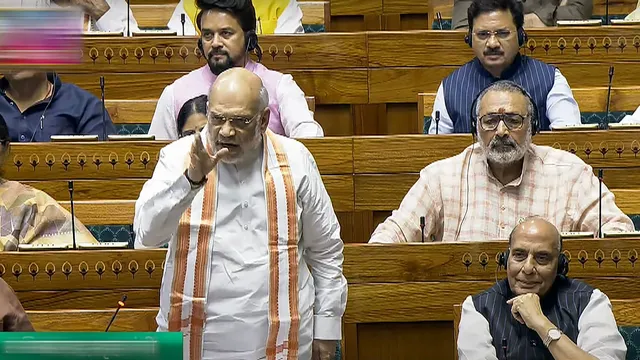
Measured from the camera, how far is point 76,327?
252 centimetres

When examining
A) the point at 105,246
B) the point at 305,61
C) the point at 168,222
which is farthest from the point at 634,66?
the point at 168,222

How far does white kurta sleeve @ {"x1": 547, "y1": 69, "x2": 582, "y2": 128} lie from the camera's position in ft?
11.3

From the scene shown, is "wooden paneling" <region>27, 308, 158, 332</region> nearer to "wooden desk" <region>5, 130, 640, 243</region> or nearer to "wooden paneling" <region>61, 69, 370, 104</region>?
"wooden desk" <region>5, 130, 640, 243</region>

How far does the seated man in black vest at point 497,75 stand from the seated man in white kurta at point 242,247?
1.22m

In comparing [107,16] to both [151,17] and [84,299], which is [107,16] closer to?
[151,17]

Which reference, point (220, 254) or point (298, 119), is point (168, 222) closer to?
point (220, 254)

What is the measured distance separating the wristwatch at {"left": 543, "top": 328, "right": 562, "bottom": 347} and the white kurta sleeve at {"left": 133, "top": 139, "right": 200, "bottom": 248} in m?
0.69

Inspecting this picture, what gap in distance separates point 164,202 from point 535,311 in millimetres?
735

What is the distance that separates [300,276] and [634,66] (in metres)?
1.94

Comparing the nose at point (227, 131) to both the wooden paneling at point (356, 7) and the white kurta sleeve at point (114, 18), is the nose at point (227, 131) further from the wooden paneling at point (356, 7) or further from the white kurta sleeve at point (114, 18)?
the wooden paneling at point (356, 7)

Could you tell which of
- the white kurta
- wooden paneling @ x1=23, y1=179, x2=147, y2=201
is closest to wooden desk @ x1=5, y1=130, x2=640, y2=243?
wooden paneling @ x1=23, y1=179, x2=147, y2=201

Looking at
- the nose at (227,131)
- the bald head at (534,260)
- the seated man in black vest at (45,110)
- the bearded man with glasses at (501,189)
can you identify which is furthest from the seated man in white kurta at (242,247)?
the seated man in black vest at (45,110)

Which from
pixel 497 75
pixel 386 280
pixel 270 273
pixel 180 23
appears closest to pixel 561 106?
pixel 497 75

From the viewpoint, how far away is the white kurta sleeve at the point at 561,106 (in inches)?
135
